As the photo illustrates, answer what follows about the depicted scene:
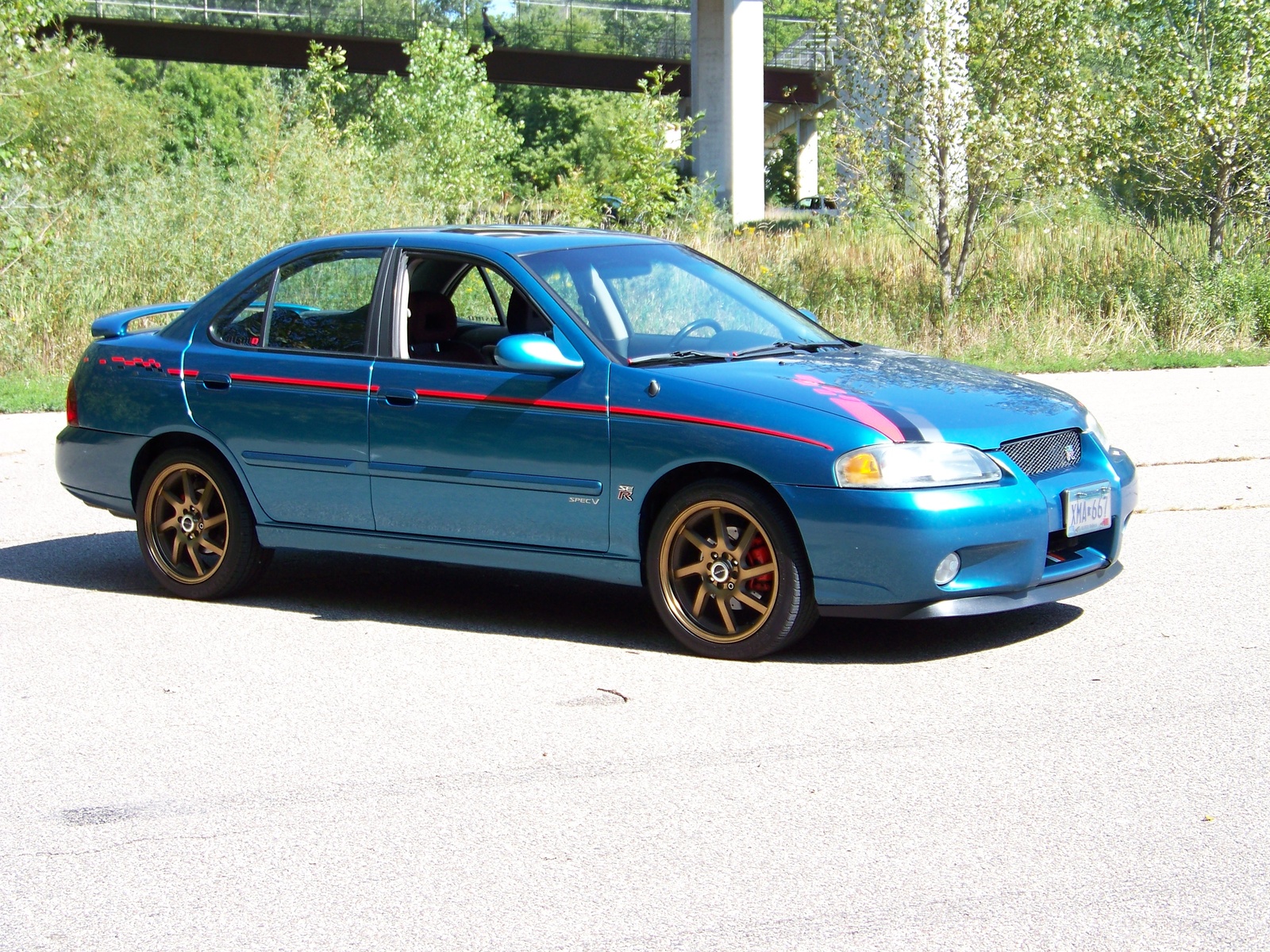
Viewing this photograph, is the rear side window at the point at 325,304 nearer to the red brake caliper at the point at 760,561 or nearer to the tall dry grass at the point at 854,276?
the red brake caliper at the point at 760,561

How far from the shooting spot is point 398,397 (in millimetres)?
6383

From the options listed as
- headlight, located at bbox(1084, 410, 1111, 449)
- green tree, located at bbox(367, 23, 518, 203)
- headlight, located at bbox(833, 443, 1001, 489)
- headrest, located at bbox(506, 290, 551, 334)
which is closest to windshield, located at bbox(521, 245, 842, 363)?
headrest, located at bbox(506, 290, 551, 334)

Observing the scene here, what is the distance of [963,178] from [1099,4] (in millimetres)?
2569

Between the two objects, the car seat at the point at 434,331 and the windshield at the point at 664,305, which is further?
the car seat at the point at 434,331

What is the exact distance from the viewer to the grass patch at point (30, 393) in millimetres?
14102

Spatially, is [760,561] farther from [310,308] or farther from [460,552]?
[310,308]

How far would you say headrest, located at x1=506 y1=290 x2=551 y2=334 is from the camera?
6.28 metres

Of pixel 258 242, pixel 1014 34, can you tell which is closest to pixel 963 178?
pixel 1014 34

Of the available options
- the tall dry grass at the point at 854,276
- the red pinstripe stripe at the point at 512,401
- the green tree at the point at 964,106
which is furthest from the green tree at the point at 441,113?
the red pinstripe stripe at the point at 512,401

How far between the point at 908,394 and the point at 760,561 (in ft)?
2.87

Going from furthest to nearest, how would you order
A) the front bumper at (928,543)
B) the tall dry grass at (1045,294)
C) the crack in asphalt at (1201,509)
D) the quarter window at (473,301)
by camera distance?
the tall dry grass at (1045,294)
the crack in asphalt at (1201,509)
the quarter window at (473,301)
the front bumper at (928,543)

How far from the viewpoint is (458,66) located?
3641 cm

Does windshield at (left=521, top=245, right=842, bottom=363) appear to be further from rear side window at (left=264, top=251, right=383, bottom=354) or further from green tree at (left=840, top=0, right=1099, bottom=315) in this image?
green tree at (left=840, top=0, right=1099, bottom=315)

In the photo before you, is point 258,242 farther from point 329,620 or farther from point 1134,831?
point 1134,831
